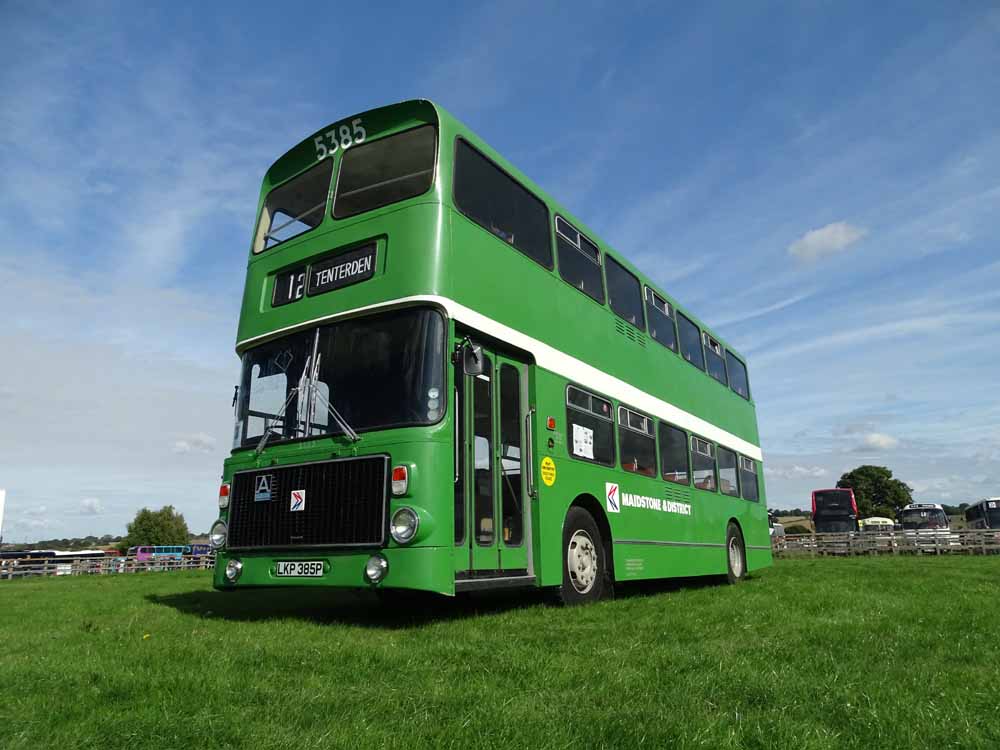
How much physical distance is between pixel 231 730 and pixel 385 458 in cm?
370

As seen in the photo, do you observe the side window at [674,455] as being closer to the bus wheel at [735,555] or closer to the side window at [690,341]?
the side window at [690,341]

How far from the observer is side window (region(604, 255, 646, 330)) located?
37.4 feet

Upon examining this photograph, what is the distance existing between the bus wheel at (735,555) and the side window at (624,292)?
530 centimetres

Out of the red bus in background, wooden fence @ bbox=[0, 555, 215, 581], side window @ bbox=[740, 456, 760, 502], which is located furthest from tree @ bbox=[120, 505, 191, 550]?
side window @ bbox=[740, 456, 760, 502]

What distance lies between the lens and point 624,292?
11828 mm

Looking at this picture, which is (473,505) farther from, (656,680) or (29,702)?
(29,702)

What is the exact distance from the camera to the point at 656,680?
14.8ft

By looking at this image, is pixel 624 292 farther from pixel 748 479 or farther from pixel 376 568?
pixel 748 479

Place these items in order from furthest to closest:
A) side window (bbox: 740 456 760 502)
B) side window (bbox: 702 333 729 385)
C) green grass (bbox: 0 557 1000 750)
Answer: side window (bbox: 740 456 760 502) < side window (bbox: 702 333 729 385) < green grass (bbox: 0 557 1000 750)

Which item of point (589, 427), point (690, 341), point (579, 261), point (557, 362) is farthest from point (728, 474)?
point (557, 362)

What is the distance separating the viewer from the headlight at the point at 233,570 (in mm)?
7984

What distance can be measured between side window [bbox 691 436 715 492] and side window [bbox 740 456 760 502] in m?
2.26

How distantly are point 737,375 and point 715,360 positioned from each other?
1.74 m

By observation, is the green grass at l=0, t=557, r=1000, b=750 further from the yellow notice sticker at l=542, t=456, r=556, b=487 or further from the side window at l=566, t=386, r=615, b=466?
the side window at l=566, t=386, r=615, b=466
